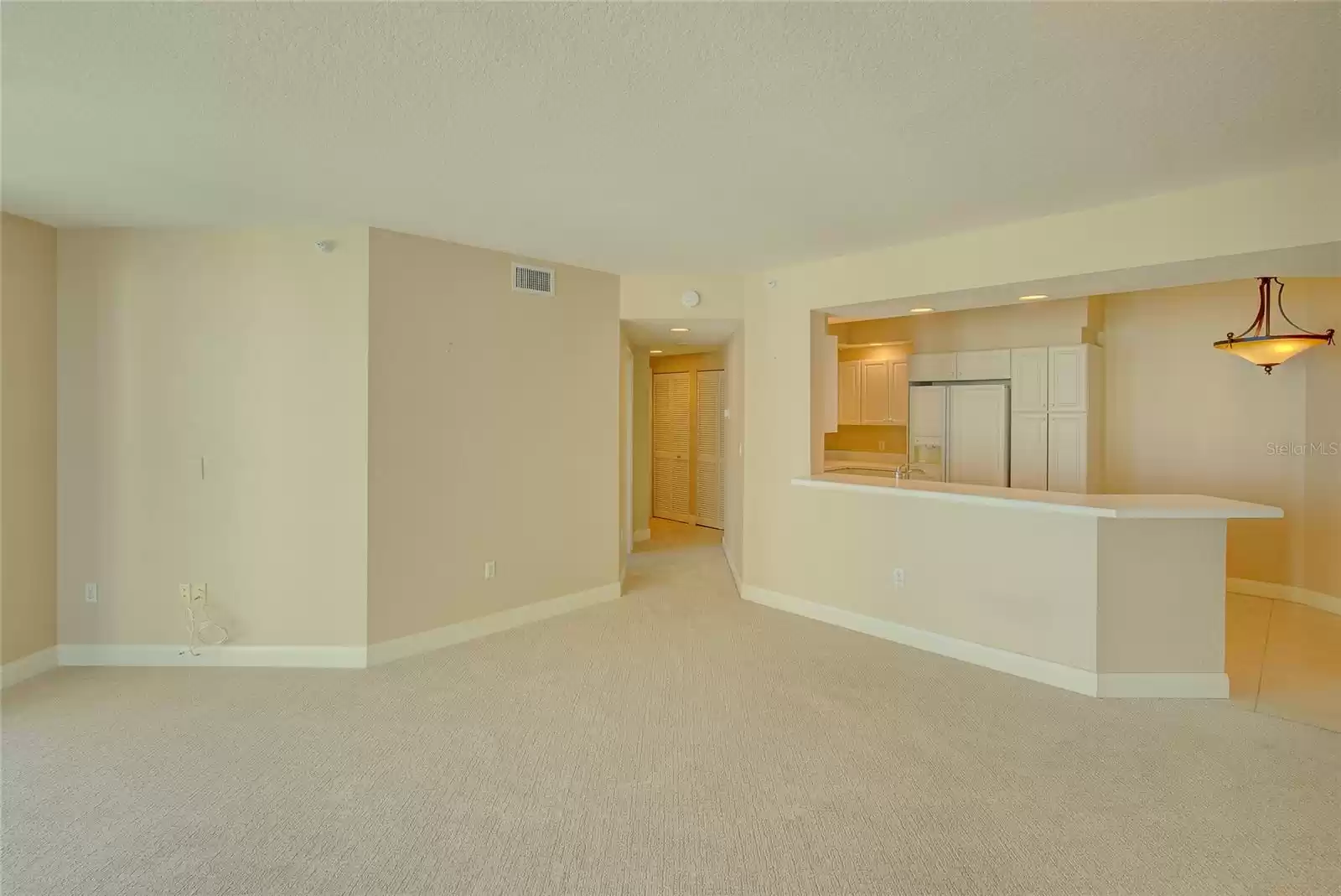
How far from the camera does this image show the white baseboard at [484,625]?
12.6 ft

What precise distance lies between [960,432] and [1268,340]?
89.8 inches

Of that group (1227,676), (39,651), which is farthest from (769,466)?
(39,651)

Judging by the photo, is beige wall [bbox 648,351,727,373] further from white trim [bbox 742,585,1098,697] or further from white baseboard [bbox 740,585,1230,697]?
white baseboard [bbox 740,585,1230,697]

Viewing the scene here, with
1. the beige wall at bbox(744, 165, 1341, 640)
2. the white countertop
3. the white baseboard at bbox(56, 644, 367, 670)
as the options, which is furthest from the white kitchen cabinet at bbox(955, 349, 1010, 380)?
the white baseboard at bbox(56, 644, 367, 670)

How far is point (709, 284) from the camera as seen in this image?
4984 millimetres

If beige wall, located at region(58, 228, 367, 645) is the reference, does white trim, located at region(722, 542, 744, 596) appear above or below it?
below

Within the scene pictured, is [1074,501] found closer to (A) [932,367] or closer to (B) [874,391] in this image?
(A) [932,367]

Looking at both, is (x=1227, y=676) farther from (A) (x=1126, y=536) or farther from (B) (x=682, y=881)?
(B) (x=682, y=881)

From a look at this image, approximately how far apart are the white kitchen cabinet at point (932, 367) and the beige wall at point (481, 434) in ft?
10.5

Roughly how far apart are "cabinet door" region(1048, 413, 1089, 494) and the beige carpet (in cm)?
258

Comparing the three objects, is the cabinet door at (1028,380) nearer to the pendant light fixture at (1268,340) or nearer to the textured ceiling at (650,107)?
the pendant light fixture at (1268,340)

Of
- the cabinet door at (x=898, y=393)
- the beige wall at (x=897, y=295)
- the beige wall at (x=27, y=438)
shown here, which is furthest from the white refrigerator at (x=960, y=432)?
the beige wall at (x=27, y=438)

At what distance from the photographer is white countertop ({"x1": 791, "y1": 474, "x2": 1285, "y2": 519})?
3188 mm

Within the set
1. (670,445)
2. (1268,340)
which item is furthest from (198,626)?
(1268,340)
